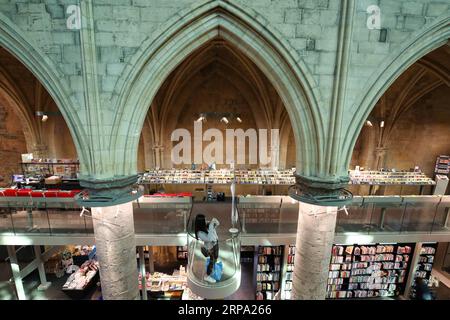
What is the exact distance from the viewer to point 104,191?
461 centimetres

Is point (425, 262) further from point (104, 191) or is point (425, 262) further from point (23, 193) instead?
point (23, 193)

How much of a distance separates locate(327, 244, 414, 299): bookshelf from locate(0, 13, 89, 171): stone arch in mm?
7876

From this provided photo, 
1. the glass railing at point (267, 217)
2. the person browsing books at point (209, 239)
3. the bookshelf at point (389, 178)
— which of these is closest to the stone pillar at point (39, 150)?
the glass railing at point (267, 217)

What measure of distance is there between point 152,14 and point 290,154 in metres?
10.4

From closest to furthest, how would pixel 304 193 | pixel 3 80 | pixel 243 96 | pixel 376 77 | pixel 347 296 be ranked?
pixel 376 77, pixel 304 193, pixel 347 296, pixel 3 80, pixel 243 96

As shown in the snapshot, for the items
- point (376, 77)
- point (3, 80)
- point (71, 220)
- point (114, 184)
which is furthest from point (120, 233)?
point (3, 80)

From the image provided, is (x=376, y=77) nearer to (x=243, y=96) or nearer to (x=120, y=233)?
(x=120, y=233)

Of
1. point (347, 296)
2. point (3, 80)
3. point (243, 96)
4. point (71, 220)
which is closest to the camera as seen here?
point (71, 220)

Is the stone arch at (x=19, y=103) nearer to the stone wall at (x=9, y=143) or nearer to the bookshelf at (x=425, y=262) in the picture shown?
the stone wall at (x=9, y=143)

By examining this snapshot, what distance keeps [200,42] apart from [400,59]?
388 cm

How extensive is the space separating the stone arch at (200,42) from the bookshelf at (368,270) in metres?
4.47

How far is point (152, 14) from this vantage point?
4.25m

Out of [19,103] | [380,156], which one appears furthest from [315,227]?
[19,103]

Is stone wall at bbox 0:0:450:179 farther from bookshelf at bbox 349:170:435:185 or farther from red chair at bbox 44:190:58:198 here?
bookshelf at bbox 349:170:435:185
